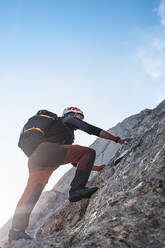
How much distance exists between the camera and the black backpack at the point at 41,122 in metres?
6.27

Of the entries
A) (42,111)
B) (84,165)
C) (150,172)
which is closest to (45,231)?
(84,165)

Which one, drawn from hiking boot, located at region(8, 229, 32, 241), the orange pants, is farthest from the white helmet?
hiking boot, located at region(8, 229, 32, 241)

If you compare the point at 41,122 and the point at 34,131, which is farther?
the point at 41,122

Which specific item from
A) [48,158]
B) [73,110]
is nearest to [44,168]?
[48,158]

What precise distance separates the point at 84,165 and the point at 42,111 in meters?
2.03

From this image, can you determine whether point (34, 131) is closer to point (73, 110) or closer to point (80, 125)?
point (80, 125)

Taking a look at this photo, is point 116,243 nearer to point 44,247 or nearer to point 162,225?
point 162,225

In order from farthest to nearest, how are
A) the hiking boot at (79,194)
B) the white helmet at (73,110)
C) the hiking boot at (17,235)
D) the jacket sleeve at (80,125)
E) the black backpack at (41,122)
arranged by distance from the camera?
the white helmet at (73,110) < the jacket sleeve at (80,125) < the black backpack at (41,122) < the hiking boot at (79,194) < the hiking boot at (17,235)

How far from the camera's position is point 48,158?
614 centimetres

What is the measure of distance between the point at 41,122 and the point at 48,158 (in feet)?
3.39

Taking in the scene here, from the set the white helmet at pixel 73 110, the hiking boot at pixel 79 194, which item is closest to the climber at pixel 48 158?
the hiking boot at pixel 79 194

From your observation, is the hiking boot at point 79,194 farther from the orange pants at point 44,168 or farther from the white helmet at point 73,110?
the white helmet at point 73,110

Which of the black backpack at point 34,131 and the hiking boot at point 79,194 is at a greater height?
the black backpack at point 34,131

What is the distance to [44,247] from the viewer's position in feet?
12.4
